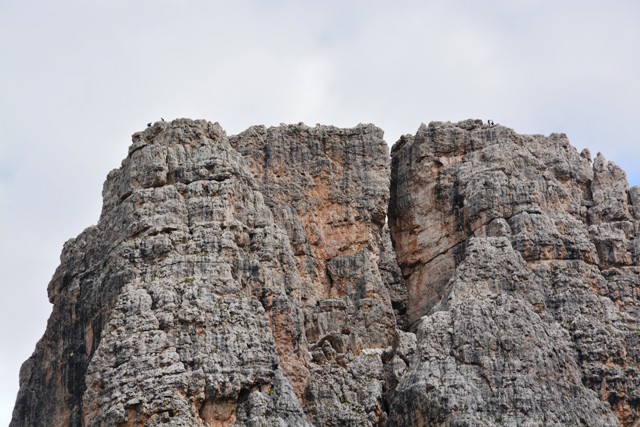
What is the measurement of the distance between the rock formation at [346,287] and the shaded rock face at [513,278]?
0.14 meters

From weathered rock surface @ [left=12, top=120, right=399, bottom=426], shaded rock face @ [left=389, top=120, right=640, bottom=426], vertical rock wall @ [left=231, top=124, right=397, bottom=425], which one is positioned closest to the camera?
weathered rock surface @ [left=12, top=120, right=399, bottom=426]

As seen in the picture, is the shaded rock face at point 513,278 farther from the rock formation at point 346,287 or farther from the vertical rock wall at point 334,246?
the vertical rock wall at point 334,246

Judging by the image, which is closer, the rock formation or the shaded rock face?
the rock formation

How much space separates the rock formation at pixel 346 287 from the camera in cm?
10244

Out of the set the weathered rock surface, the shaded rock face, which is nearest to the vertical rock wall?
the weathered rock surface

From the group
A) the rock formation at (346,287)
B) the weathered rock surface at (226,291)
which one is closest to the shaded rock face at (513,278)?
the rock formation at (346,287)

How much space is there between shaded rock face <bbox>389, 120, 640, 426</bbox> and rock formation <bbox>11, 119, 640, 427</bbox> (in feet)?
0.46

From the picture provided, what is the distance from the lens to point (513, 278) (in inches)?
4397

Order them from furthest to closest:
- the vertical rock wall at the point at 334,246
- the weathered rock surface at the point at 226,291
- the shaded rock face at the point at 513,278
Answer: the vertical rock wall at the point at 334,246 → the shaded rock face at the point at 513,278 → the weathered rock surface at the point at 226,291

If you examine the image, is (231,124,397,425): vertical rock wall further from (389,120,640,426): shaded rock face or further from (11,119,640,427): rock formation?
(389,120,640,426): shaded rock face

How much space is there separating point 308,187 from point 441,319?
17591 mm

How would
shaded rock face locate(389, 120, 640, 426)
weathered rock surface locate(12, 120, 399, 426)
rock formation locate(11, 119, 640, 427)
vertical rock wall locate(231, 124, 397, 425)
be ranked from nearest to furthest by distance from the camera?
1. weathered rock surface locate(12, 120, 399, 426)
2. rock formation locate(11, 119, 640, 427)
3. shaded rock face locate(389, 120, 640, 426)
4. vertical rock wall locate(231, 124, 397, 425)

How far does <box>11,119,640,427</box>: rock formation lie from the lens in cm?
10244

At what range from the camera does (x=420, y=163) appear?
12500 cm
